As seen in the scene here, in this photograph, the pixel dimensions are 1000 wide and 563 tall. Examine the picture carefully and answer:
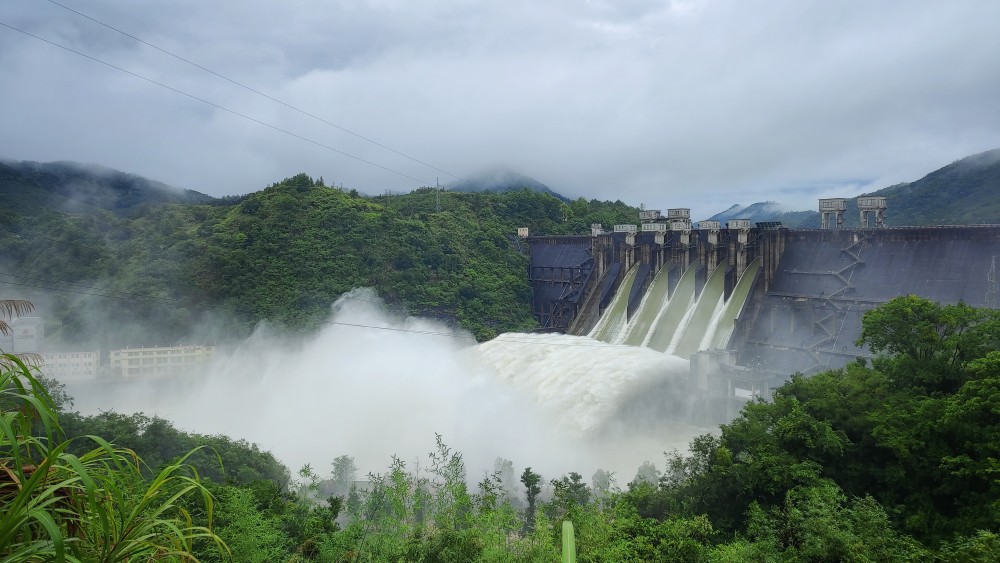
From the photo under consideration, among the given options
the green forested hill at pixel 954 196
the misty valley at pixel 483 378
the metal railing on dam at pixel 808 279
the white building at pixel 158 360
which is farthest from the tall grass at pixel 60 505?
the green forested hill at pixel 954 196

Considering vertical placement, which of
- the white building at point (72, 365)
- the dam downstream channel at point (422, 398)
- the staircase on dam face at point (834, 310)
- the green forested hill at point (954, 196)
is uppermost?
the green forested hill at point (954, 196)

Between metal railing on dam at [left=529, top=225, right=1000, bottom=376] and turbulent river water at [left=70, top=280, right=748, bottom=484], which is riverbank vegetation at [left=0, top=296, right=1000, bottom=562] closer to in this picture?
turbulent river water at [left=70, top=280, right=748, bottom=484]

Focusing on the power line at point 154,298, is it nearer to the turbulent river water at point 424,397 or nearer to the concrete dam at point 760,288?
the turbulent river water at point 424,397

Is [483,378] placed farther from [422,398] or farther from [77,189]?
[77,189]

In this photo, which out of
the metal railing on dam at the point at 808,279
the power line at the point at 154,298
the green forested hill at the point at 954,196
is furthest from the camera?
the green forested hill at the point at 954,196

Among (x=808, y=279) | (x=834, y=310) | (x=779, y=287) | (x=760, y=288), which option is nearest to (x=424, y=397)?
(x=760, y=288)

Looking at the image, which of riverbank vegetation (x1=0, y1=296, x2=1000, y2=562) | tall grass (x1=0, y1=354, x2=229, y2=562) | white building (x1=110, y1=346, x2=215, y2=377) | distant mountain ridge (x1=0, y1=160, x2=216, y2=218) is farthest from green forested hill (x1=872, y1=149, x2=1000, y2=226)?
distant mountain ridge (x1=0, y1=160, x2=216, y2=218)
